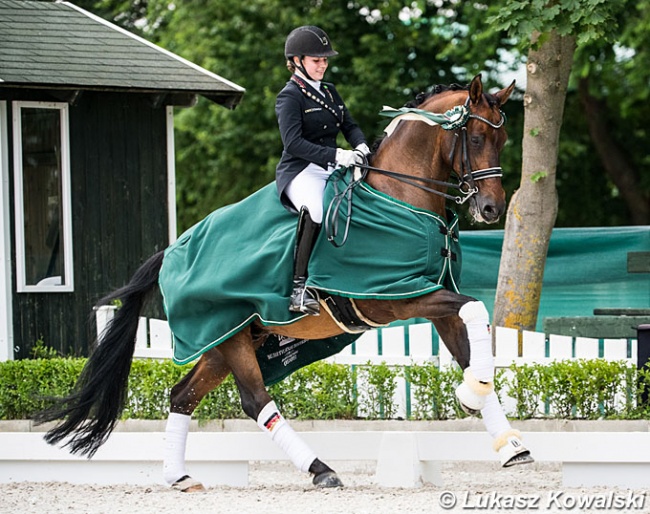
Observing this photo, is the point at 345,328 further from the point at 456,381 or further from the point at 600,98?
the point at 600,98

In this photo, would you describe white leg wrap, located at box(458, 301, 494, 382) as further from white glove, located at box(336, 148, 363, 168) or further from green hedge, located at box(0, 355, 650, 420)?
green hedge, located at box(0, 355, 650, 420)

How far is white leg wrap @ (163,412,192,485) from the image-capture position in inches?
277

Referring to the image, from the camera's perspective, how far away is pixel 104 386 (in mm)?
7426

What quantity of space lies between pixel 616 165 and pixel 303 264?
1567 cm

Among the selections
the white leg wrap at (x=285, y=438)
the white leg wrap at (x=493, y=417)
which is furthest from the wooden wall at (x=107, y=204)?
the white leg wrap at (x=493, y=417)

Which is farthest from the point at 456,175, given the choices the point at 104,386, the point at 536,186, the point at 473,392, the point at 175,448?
the point at 536,186

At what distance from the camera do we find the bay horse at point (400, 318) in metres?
6.07

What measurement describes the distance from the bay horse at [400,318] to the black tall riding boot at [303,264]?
0.81 ft

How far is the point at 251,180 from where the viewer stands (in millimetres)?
21016

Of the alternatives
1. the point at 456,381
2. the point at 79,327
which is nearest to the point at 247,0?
the point at 79,327

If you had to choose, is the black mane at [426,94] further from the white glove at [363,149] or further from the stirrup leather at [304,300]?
the stirrup leather at [304,300]

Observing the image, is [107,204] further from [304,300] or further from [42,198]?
[304,300]

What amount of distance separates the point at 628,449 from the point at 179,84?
281 inches

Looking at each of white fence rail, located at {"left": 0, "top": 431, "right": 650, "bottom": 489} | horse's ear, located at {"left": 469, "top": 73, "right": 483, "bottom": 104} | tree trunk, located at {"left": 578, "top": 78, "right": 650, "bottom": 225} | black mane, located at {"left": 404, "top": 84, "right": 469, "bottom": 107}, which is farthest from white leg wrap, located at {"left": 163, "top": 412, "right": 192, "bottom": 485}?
tree trunk, located at {"left": 578, "top": 78, "right": 650, "bottom": 225}
